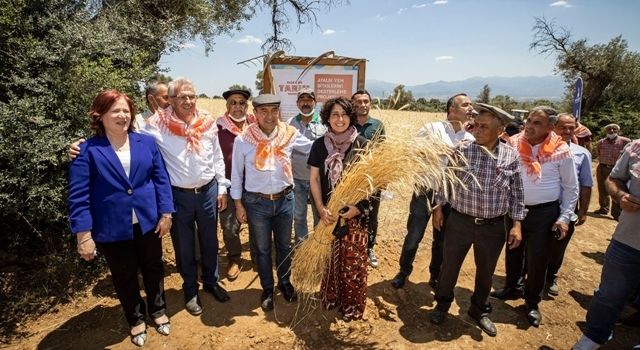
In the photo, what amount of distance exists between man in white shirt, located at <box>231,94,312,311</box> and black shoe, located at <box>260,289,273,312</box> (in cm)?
24

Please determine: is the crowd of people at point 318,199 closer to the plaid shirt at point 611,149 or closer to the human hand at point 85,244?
the human hand at point 85,244

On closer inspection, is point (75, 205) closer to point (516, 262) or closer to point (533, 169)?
point (533, 169)

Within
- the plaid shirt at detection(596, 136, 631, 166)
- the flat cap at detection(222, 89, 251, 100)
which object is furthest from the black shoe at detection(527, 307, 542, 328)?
the plaid shirt at detection(596, 136, 631, 166)

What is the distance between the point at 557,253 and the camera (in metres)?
3.75

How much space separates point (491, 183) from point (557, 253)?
5.82 feet

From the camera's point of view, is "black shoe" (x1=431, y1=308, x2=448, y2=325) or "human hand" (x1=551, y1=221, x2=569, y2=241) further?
"black shoe" (x1=431, y1=308, x2=448, y2=325)

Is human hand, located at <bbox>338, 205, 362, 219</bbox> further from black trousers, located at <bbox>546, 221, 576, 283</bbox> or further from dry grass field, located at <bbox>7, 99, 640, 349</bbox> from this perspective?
black trousers, located at <bbox>546, 221, 576, 283</bbox>

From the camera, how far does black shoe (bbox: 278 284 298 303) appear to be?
136 inches

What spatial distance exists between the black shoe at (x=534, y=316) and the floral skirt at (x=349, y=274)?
1716 mm

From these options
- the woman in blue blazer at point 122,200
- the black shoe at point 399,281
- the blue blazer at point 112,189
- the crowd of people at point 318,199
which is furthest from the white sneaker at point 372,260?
the blue blazer at point 112,189

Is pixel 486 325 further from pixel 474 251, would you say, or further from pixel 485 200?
pixel 485 200

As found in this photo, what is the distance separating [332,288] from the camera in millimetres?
3102

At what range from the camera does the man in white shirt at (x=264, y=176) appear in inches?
119

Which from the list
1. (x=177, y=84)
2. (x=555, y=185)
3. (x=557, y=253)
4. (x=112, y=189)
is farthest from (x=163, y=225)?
(x=557, y=253)
